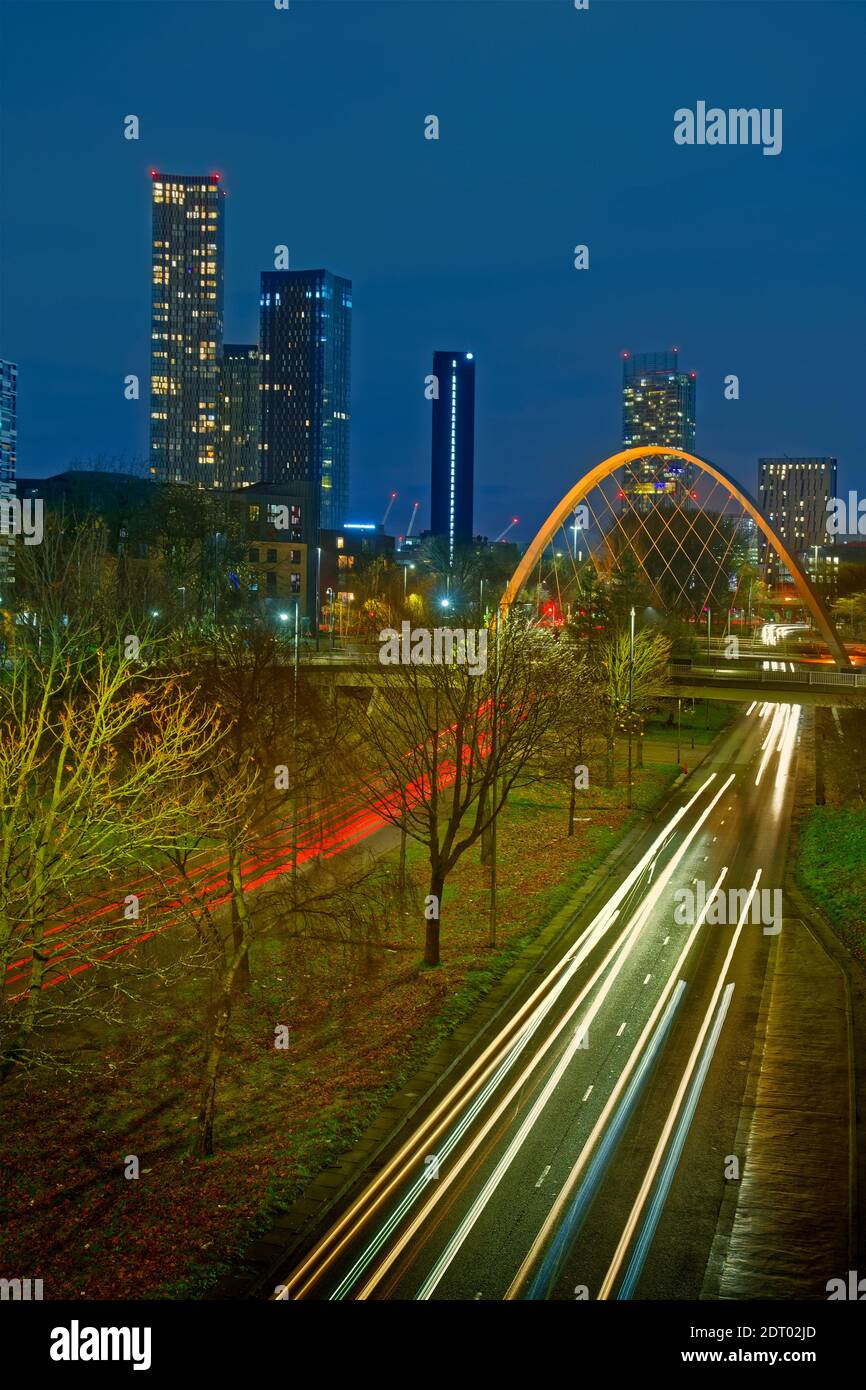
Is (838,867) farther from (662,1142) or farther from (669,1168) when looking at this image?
(669,1168)

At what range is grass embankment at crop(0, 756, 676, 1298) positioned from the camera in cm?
1230

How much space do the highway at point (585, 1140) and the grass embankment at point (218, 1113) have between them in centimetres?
102

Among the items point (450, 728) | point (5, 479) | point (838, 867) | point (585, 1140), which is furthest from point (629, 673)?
point (5, 479)

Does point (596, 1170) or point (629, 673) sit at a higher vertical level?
point (629, 673)

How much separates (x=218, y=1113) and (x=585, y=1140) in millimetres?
4900

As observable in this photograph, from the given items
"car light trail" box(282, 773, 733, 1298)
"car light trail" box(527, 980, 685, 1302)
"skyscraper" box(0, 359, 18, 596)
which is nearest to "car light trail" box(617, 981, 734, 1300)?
"car light trail" box(527, 980, 685, 1302)

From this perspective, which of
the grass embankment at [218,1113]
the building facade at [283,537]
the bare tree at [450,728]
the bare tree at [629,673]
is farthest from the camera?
the building facade at [283,537]

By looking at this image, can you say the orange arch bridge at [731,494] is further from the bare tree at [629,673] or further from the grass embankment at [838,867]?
the grass embankment at [838,867]

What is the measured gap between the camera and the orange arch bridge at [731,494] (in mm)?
70250

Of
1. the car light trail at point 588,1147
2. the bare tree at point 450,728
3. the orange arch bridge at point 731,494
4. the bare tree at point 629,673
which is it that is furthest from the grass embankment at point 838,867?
the orange arch bridge at point 731,494

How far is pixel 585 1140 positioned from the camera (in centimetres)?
1524

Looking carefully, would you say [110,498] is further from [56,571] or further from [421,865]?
[421,865]

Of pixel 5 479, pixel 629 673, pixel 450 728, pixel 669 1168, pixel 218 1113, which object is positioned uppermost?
pixel 5 479
